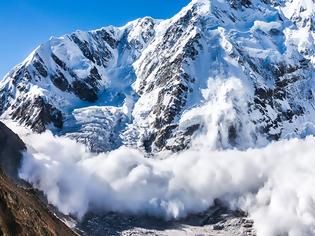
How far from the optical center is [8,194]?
119812mm

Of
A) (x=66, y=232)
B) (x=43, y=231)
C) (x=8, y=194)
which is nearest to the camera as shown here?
(x=8, y=194)

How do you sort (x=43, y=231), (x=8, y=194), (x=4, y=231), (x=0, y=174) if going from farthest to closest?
1. (x=0, y=174)
2. (x=43, y=231)
3. (x=8, y=194)
4. (x=4, y=231)

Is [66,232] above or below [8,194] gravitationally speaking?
above

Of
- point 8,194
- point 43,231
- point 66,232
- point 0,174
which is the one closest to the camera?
point 8,194

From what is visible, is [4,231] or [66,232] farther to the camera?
[66,232]

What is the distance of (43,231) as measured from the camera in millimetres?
128375

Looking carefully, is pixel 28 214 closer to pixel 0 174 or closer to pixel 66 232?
pixel 0 174

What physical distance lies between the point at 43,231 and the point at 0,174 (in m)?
26.6

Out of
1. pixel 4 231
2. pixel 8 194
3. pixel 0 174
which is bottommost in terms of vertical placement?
pixel 4 231

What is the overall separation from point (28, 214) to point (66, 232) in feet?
164

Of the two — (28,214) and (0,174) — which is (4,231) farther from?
(0,174)

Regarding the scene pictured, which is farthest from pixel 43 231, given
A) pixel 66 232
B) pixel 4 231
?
pixel 66 232

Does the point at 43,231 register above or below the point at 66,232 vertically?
below

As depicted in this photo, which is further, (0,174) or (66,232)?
(66,232)
